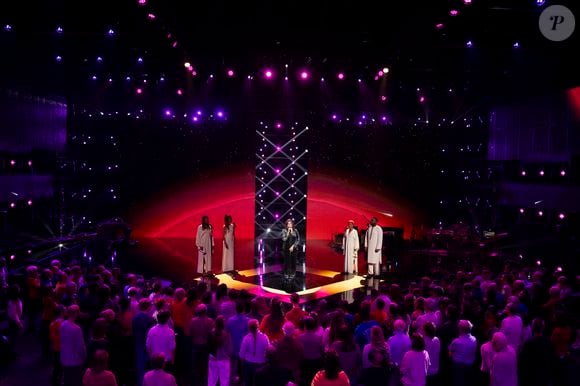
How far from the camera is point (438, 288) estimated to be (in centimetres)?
789

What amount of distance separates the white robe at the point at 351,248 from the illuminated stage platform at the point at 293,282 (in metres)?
0.29

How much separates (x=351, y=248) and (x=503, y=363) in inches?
311

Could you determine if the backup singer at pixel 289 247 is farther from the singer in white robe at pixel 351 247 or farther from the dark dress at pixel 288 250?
the singer in white robe at pixel 351 247

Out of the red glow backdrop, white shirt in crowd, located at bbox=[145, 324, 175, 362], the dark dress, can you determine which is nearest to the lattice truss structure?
the red glow backdrop

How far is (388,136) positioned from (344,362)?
1496cm

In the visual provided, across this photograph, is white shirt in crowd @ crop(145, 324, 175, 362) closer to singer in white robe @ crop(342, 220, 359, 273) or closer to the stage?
the stage

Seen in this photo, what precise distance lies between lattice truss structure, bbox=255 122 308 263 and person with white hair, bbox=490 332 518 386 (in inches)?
542

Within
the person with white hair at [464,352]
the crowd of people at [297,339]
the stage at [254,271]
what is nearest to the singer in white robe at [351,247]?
the stage at [254,271]

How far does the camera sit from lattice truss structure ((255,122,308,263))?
19.7 m

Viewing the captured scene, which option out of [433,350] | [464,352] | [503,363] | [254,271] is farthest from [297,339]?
[254,271]

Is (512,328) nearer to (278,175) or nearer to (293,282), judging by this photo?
(293,282)

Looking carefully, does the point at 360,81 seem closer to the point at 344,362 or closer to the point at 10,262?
the point at 10,262

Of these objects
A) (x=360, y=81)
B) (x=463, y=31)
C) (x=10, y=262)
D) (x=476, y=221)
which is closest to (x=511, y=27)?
(x=463, y=31)

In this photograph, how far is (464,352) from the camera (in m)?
6.41
